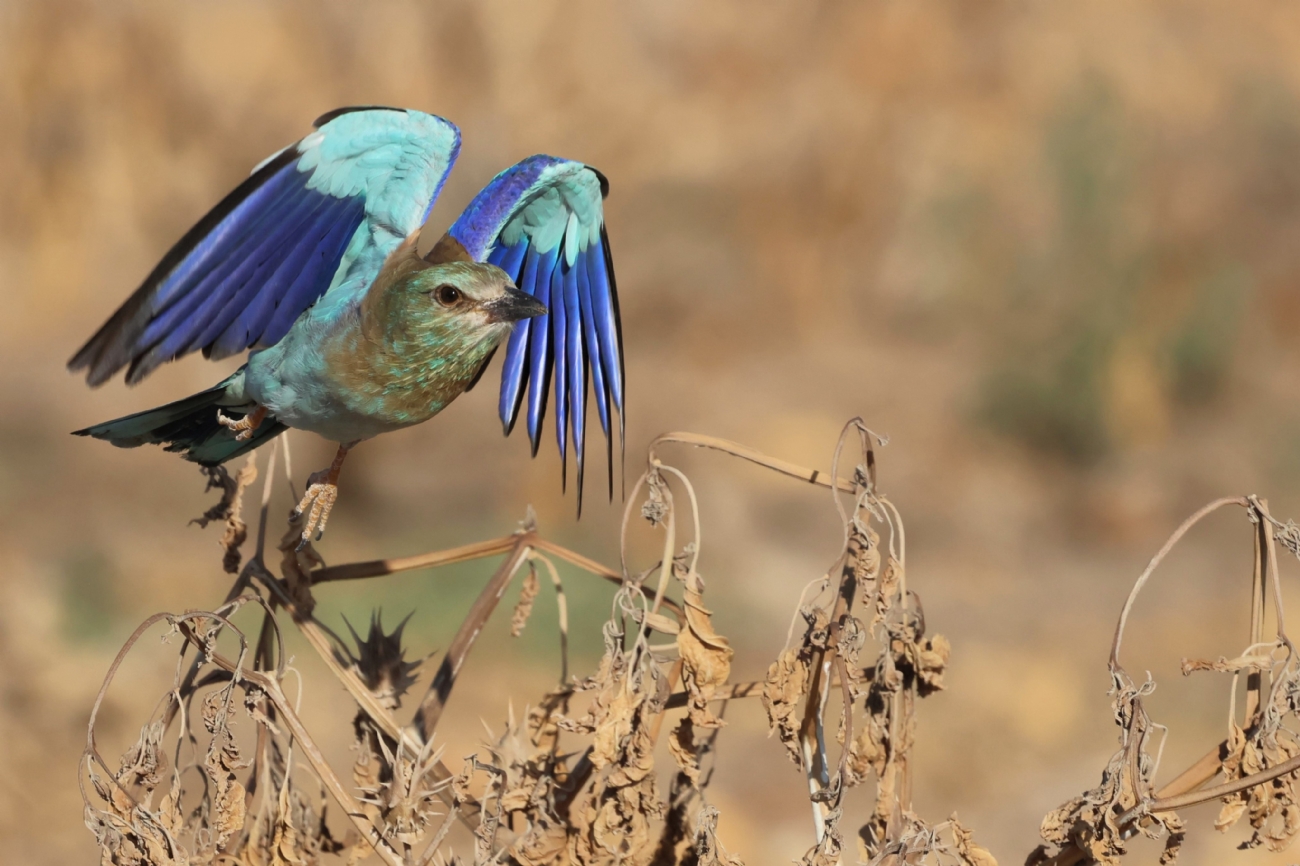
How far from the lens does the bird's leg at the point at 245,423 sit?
9.71 ft

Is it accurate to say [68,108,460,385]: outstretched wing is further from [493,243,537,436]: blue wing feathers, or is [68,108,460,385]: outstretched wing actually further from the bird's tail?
[493,243,537,436]: blue wing feathers

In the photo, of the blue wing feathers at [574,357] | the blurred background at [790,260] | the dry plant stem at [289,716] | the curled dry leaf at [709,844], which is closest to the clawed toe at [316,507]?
the dry plant stem at [289,716]

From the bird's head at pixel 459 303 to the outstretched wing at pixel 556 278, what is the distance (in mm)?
392

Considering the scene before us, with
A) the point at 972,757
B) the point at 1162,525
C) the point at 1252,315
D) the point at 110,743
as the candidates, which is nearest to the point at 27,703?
the point at 110,743

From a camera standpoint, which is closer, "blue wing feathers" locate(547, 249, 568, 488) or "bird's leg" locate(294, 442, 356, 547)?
"bird's leg" locate(294, 442, 356, 547)

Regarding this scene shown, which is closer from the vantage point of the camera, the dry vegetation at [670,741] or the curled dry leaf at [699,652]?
the dry vegetation at [670,741]

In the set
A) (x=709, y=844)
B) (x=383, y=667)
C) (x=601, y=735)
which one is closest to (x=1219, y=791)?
(x=709, y=844)

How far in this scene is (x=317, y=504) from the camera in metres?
2.64

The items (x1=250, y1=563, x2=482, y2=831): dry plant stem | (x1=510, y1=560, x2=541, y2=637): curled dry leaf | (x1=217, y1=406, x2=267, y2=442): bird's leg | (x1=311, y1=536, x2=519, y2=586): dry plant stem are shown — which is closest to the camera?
(x1=250, y1=563, x2=482, y2=831): dry plant stem

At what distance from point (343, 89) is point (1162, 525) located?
22.5 ft

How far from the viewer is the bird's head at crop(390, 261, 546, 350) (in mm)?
2713

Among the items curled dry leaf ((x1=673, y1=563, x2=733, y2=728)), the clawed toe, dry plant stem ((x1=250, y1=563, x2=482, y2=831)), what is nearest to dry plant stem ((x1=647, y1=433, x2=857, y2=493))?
curled dry leaf ((x1=673, y1=563, x2=733, y2=728))

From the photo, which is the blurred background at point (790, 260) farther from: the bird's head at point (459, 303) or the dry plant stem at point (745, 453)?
the dry plant stem at point (745, 453)

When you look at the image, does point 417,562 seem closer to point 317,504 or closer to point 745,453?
point 317,504
